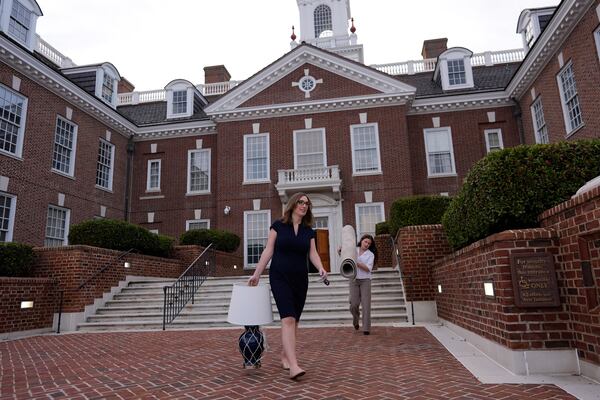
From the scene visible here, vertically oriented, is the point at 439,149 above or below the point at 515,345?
above

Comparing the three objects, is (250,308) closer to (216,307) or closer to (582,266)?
(582,266)

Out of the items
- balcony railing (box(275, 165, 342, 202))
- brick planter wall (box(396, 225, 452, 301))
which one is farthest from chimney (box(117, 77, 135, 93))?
brick planter wall (box(396, 225, 452, 301))

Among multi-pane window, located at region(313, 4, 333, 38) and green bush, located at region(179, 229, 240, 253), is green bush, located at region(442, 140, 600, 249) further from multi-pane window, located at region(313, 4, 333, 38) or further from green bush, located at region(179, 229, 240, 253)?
multi-pane window, located at region(313, 4, 333, 38)

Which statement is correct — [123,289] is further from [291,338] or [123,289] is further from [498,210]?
[498,210]

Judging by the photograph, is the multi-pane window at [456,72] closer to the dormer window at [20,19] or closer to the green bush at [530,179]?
the green bush at [530,179]

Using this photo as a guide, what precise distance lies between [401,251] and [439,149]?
36.0 ft

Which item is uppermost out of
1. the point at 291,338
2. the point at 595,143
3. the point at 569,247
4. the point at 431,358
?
the point at 595,143

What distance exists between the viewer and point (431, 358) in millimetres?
5137

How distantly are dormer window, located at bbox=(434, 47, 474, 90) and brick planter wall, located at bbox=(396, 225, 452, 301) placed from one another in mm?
13210

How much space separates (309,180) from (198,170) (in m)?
A: 6.47

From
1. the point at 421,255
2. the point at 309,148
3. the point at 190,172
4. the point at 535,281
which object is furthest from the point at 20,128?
the point at 535,281

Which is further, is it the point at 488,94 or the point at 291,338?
the point at 488,94

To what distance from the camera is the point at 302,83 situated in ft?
63.4

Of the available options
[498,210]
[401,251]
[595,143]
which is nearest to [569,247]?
[498,210]
